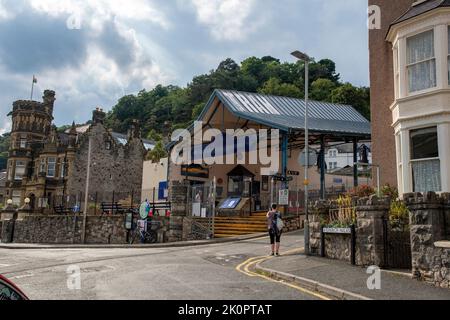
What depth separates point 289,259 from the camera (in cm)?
1395

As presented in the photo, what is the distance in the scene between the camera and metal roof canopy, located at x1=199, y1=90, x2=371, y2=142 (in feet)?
93.2

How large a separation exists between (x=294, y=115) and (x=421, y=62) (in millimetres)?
17845

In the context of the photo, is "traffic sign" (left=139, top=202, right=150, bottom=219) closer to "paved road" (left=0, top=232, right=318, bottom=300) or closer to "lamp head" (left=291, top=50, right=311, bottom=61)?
"paved road" (left=0, top=232, right=318, bottom=300)

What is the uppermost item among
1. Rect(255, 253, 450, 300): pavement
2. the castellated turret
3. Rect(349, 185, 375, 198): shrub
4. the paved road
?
the castellated turret

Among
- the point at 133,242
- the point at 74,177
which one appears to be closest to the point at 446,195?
the point at 133,242

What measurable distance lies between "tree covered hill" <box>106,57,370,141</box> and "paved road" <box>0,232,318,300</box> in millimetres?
62632

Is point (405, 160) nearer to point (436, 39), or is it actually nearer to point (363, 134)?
point (436, 39)

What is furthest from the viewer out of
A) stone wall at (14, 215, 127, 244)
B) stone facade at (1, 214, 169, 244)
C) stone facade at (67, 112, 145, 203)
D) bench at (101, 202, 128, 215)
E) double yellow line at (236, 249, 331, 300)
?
stone facade at (67, 112, 145, 203)

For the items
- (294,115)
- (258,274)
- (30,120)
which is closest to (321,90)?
(294,115)

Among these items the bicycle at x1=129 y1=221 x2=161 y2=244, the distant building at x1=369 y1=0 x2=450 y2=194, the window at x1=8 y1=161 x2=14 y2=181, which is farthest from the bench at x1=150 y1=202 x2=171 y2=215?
the window at x1=8 y1=161 x2=14 y2=181

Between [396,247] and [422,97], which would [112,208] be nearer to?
[422,97]

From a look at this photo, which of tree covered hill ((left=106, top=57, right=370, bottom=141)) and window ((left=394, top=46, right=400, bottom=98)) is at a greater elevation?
tree covered hill ((left=106, top=57, right=370, bottom=141))

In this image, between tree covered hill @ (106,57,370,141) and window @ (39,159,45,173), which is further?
tree covered hill @ (106,57,370,141)

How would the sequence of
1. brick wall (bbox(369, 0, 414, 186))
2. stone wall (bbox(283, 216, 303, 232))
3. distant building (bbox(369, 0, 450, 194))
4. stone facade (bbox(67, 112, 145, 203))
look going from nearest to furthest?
1. distant building (bbox(369, 0, 450, 194))
2. brick wall (bbox(369, 0, 414, 186))
3. stone wall (bbox(283, 216, 303, 232))
4. stone facade (bbox(67, 112, 145, 203))
